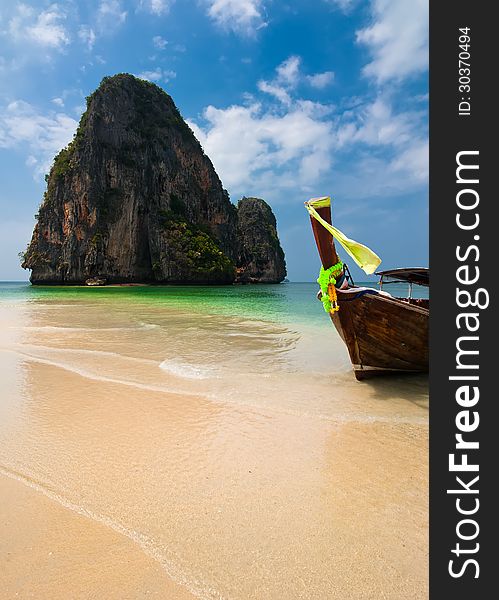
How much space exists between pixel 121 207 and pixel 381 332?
2615 inches

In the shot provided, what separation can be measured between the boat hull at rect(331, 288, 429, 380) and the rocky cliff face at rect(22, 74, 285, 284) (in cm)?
6163

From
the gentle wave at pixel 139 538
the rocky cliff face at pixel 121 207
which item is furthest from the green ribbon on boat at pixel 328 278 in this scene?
the rocky cliff face at pixel 121 207

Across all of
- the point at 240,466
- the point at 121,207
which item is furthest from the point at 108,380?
the point at 121,207

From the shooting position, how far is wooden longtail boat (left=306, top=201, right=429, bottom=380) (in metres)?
5.54

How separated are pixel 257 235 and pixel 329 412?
9744cm

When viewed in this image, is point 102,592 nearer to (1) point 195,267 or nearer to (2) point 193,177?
(1) point 195,267

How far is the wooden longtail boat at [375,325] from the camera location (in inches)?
218

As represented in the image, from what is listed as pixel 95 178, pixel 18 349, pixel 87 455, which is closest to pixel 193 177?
pixel 95 178

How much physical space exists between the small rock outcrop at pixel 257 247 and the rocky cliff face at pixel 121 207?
23.5m

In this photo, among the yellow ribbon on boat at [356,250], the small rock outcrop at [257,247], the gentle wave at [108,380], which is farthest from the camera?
the small rock outcrop at [257,247]

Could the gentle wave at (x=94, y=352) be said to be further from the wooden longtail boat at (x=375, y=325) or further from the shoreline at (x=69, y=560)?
the shoreline at (x=69, y=560)

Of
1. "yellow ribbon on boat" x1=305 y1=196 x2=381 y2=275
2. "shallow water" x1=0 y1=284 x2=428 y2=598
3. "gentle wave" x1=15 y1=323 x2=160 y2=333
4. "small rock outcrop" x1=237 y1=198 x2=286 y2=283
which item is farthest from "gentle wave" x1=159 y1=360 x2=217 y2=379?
"small rock outcrop" x1=237 y1=198 x2=286 y2=283

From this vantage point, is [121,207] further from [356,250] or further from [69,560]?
[69,560]

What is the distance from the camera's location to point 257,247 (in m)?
98.5
